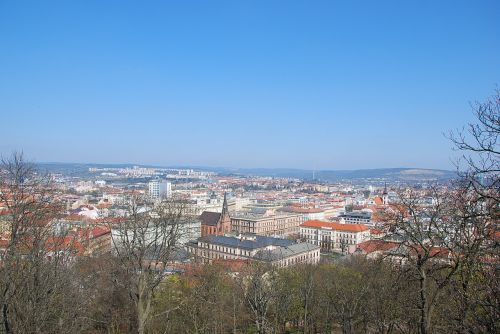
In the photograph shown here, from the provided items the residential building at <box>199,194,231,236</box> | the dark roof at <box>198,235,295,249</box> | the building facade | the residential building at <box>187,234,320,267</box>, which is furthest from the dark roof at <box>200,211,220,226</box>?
the dark roof at <box>198,235,295,249</box>

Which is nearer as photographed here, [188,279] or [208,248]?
[188,279]

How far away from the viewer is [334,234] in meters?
61.8

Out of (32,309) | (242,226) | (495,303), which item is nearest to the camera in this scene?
(495,303)

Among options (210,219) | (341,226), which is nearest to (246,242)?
(210,219)

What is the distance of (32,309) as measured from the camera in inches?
339

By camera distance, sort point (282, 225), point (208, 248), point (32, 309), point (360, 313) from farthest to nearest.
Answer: point (282, 225)
point (208, 248)
point (360, 313)
point (32, 309)

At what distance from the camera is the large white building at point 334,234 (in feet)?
194

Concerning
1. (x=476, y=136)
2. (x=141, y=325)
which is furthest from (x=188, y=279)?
(x=476, y=136)

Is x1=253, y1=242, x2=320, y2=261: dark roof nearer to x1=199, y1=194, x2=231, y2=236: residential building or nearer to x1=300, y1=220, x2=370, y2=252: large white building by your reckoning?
x1=300, y1=220, x2=370, y2=252: large white building

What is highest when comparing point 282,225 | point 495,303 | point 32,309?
point 495,303

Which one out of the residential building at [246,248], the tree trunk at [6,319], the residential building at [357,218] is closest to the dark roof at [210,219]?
the residential building at [246,248]

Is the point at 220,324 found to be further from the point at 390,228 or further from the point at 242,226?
the point at 242,226

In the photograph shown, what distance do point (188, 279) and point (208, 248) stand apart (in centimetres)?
2062

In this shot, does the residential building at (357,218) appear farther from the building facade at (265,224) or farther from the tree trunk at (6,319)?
the tree trunk at (6,319)
